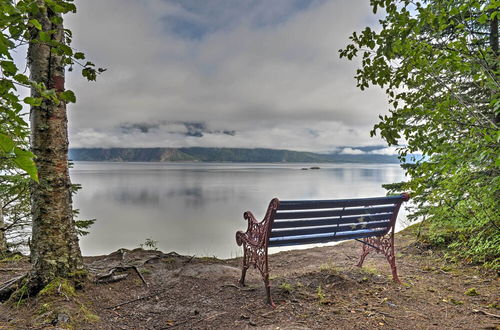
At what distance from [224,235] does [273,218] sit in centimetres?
1514

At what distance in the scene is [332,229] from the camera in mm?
4117

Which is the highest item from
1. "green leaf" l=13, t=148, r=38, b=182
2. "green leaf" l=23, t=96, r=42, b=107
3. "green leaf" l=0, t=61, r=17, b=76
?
"green leaf" l=0, t=61, r=17, b=76

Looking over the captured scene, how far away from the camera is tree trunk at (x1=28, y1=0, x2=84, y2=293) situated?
136 inches

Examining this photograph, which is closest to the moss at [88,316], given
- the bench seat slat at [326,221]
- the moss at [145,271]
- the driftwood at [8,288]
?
the driftwood at [8,288]

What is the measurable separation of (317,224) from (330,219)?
23 cm

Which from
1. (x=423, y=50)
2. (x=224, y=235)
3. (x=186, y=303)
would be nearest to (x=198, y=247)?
(x=224, y=235)

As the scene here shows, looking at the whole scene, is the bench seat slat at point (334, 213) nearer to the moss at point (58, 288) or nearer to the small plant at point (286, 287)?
the small plant at point (286, 287)

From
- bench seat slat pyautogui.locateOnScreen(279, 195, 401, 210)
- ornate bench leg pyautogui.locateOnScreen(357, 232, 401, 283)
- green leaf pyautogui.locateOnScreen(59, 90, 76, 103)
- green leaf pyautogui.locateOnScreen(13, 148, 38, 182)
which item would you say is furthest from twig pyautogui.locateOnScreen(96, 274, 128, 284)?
ornate bench leg pyautogui.locateOnScreen(357, 232, 401, 283)

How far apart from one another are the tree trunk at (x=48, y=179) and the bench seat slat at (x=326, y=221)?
111 inches

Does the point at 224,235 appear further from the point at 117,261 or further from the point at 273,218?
the point at 273,218

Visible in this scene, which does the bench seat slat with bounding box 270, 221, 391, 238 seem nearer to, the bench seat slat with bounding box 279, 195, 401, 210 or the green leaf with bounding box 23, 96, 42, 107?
the bench seat slat with bounding box 279, 195, 401, 210

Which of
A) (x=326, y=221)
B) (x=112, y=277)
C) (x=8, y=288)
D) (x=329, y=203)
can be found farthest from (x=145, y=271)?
(x=329, y=203)

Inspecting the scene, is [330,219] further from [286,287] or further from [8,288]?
[8,288]

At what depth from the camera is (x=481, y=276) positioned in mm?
4465
